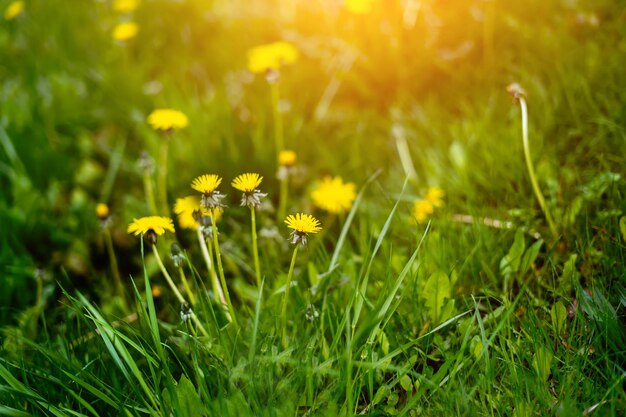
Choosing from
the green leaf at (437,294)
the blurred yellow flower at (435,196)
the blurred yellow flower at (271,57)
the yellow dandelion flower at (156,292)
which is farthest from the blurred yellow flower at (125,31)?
the green leaf at (437,294)

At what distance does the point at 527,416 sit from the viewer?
4.43ft

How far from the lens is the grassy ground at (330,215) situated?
1.46 meters

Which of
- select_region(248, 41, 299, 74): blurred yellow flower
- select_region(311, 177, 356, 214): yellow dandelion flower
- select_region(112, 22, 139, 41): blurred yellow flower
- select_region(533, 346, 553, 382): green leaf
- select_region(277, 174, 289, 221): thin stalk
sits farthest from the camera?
select_region(112, 22, 139, 41): blurred yellow flower

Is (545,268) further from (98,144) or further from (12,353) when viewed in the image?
(98,144)

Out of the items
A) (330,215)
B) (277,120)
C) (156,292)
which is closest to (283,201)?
(330,215)

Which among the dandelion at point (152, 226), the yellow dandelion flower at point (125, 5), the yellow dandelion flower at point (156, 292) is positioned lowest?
the yellow dandelion flower at point (156, 292)

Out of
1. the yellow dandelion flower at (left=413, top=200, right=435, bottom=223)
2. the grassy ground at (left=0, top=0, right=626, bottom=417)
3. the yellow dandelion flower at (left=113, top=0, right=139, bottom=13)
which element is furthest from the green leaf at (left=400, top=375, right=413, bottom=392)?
the yellow dandelion flower at (left=113, top=0, right=139, bottom=13)

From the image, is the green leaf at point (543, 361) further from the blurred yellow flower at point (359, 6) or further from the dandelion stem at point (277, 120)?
the blurred yellow flower at point (359, 6)

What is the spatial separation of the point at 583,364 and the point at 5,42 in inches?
137

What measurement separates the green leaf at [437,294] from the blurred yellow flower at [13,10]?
2919 millimetres

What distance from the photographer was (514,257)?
1775 mm

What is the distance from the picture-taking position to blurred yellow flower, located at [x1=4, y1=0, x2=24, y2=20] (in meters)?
3.52

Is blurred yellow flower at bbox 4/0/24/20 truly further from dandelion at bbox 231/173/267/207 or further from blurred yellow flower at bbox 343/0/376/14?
dandelion at bbox 231/173/267/207

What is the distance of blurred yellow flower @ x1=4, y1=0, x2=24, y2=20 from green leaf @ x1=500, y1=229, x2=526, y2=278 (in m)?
2.99
